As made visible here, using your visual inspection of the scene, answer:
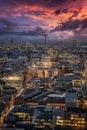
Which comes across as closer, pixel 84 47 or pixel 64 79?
pixel 64 79

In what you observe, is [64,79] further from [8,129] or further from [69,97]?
[8,129]

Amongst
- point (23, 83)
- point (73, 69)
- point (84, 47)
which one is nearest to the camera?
point (23, 83)

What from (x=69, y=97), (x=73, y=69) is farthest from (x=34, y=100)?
(x=73, y=69)

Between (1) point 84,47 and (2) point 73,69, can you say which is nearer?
(2) point 73,69

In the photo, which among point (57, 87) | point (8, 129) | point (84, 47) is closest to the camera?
point (8, 129)

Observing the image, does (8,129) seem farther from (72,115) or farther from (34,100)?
(34,100)

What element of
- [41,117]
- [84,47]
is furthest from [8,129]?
[84,47]

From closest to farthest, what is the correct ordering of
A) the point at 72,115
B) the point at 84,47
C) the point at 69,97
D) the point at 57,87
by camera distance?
the point at 72,115, the point at 69,97, the point at 57,87, the point at 84,47

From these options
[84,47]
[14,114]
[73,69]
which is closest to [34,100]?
[14,114]

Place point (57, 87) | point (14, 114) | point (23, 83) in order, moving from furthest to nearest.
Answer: point (23, 83)
point (57, 87)
point (14, 114)
